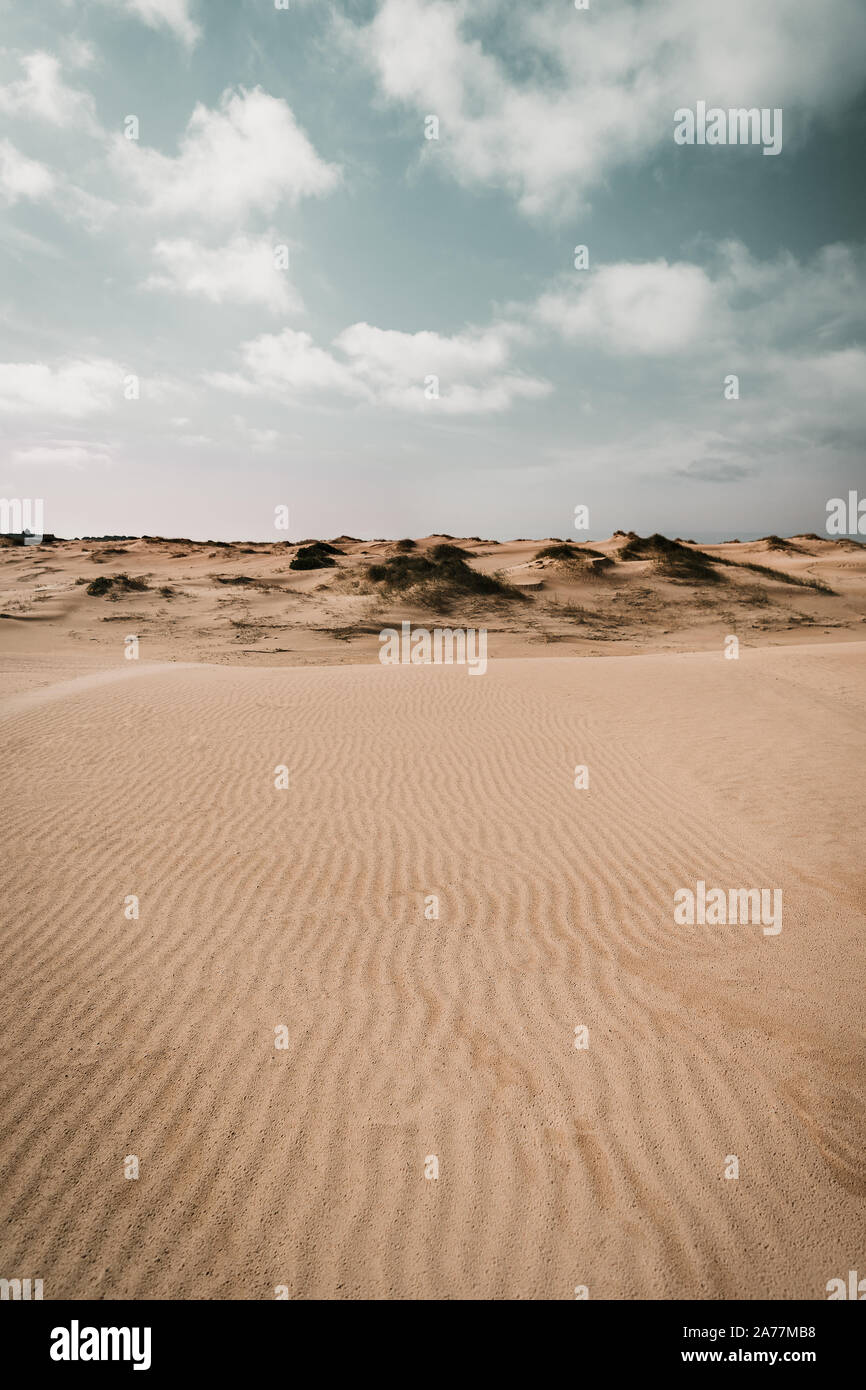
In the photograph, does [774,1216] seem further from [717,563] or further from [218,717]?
[717,563]

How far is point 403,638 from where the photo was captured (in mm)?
22828

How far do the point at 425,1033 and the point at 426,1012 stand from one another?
19 cm

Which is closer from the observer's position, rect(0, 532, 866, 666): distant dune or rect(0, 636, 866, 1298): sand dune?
rect(0, 636, 866, 1298): sand dune

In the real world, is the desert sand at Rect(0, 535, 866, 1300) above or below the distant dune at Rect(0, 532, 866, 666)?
below

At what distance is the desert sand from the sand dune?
2 centimetres

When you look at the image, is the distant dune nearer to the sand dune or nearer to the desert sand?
the desert sand

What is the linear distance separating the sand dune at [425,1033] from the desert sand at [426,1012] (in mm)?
19

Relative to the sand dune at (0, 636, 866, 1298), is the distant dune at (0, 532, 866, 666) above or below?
above

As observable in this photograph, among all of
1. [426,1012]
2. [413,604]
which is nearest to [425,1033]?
[426,1012]

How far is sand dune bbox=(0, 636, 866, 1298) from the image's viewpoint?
9.64 ft

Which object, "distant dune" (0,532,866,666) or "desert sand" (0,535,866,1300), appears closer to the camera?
"desert sand" (0,535,866,1300)

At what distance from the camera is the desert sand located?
2.95m

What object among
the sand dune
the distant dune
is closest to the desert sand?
the sand dune
